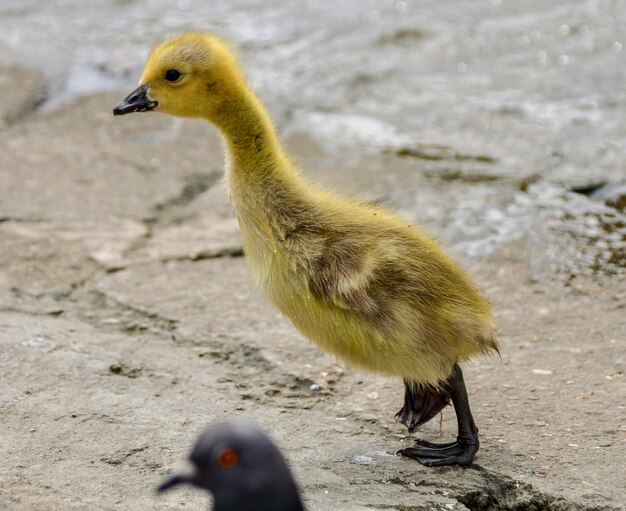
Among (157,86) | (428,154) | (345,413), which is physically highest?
→ (157,86)

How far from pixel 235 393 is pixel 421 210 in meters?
2.26

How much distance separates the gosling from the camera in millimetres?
3559

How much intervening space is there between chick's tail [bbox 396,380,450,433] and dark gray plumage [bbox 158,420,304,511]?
1.33 m

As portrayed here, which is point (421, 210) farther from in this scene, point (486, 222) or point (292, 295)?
point (292, 295)

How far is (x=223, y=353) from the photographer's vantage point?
457 centimetres

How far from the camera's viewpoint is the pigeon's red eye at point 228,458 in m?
2.51

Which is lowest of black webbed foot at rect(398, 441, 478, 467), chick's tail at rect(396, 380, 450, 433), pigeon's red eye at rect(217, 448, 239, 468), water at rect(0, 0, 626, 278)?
black webbed foot at rect(398, 441, 478, 467)

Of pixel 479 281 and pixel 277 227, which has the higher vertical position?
pixel 277 227

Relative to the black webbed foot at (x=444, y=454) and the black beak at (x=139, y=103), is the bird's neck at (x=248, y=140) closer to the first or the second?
the black beak at (x=139, y=103)

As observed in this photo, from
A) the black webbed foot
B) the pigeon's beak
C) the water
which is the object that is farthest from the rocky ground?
the pigeon's beak

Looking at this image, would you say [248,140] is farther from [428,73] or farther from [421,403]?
[428,73]

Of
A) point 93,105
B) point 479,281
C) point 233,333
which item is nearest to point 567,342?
point 479,281

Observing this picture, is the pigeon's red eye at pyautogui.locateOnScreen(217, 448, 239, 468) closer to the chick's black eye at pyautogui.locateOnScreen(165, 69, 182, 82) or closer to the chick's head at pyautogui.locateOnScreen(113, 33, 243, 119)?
the chick's head at pyautogui.locateOnScreen(113, 33, 243, 119)

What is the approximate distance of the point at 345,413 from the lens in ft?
13.4
